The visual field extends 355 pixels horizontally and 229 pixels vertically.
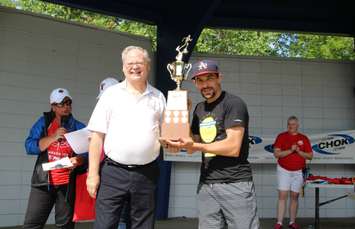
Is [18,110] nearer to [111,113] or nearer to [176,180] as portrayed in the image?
[176,180]

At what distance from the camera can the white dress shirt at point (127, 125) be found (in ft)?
10.7

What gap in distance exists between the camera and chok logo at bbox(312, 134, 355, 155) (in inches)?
340

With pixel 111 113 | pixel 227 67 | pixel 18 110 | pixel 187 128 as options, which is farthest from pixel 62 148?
pixel 227 67

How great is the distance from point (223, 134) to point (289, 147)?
4.36 meters

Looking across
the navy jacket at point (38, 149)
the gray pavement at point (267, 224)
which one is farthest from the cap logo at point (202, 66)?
the gray pavement at point (267, 224)

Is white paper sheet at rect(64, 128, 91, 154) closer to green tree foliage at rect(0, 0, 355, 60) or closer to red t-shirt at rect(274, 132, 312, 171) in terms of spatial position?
red t-shirt at rect(274, 132, 312, 171)

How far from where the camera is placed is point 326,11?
917 centimetres

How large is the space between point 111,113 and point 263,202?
5.94 m

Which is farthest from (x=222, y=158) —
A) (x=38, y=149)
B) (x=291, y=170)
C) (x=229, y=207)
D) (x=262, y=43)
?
(x=262, y=43)

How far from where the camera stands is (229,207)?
3.32 metres

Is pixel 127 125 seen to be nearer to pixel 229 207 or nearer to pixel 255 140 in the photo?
pixel 229 207

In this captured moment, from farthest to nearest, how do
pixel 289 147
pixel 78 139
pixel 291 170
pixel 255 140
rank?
pixel 255 140 → pixel 289 147 → pixel 291 170 → pixel 78 139

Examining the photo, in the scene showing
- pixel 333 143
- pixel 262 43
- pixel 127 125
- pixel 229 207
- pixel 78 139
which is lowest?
pixel 229 207

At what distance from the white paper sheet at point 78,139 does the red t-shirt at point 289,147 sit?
406 centimetres
